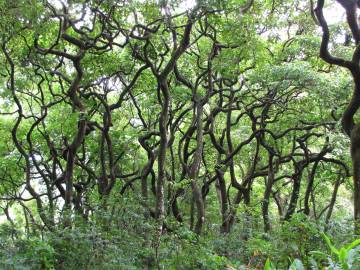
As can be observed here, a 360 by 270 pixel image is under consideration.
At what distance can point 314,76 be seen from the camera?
1048 centimetres

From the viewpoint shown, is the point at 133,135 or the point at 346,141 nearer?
the point at 346,141

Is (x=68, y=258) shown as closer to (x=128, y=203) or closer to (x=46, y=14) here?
(x=128, y=203)

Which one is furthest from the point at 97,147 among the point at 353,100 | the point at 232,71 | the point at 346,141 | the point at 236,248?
the point at 353,100

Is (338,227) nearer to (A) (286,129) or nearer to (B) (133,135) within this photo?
(A) (286,129)

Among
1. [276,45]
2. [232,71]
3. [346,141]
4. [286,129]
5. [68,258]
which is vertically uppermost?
[276,45]

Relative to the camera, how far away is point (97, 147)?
15.1 meters

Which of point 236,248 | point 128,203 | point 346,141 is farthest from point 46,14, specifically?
point 346,141

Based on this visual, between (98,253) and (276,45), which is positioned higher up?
(276,45)

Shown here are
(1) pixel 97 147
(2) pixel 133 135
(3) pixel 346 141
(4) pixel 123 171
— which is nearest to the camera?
(3) pixel 346 141

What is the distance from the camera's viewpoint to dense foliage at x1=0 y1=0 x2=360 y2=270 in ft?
21.9

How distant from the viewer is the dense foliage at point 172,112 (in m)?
6.66

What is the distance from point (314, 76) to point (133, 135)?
5799 millimetres

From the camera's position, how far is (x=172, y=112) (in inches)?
533

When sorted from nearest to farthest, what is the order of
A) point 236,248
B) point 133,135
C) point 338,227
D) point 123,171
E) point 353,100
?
point 338,227 → point 353,100 → point 236,248 → point 133,135 → point 123,171
